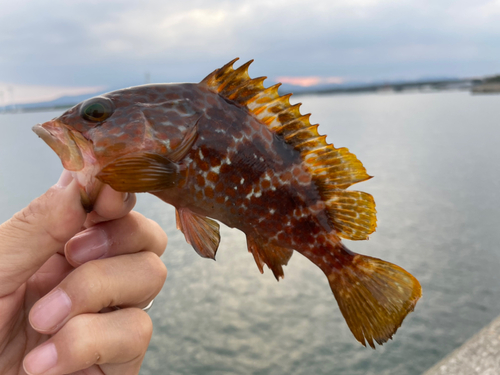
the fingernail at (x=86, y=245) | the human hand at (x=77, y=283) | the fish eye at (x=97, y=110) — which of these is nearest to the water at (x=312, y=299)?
the human hand at (x=77, y=283)

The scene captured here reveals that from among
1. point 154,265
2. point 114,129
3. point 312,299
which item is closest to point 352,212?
point 114,129

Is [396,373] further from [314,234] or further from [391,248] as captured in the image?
[314,234]

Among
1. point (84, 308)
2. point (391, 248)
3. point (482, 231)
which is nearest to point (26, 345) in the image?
point (84, 308)

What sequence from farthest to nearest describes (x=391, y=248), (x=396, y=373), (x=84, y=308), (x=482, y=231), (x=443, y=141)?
(x=443, y=141) < (x=482, y=231) < (x=391, y=248) < (x=396, y=373) < (x=84, y=308)

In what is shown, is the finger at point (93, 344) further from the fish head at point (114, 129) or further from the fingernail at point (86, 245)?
the fish head at point (114, 129)

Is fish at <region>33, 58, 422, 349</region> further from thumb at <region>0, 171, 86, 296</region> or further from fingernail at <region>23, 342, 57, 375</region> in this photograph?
fingernail at <region>23, 342, 57, 375</region>
